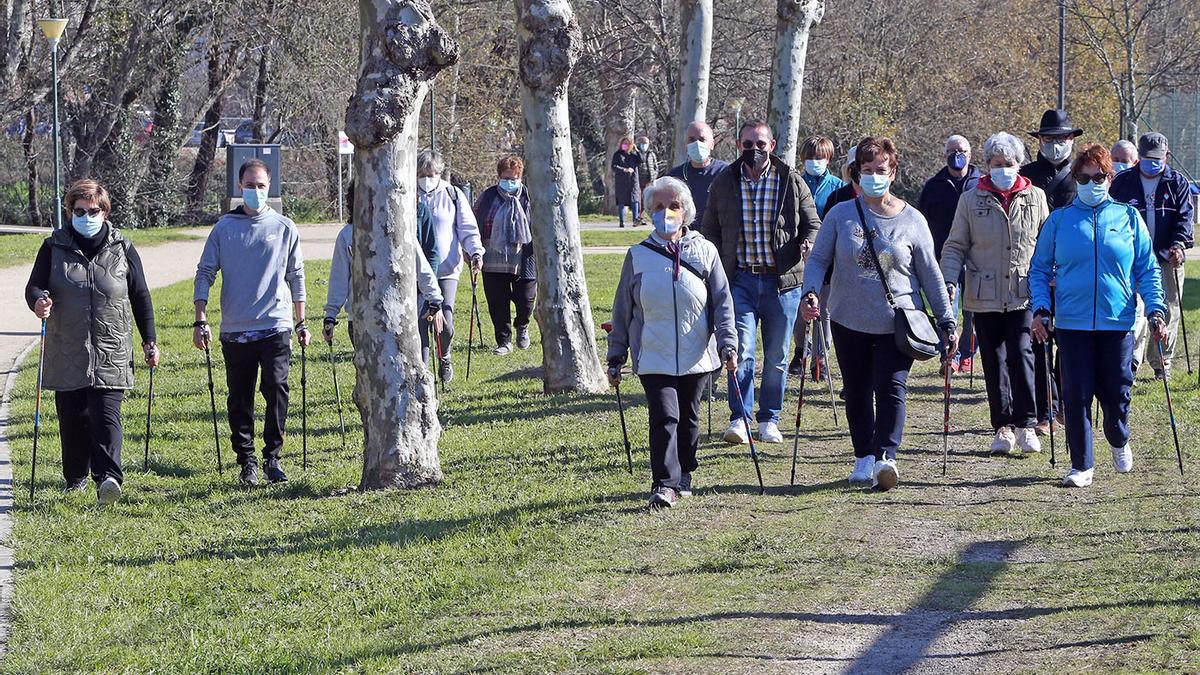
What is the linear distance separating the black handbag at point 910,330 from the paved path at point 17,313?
4488 millimetres

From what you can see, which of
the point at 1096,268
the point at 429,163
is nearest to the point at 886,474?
the point at 1096,268

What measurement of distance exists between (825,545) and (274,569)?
Answer: 8.21 ft

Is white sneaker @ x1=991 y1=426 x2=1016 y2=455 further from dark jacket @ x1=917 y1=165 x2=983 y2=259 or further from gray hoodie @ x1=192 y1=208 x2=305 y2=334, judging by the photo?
gray hoodie @ x1=192 y1=208 x2=305 y2=334

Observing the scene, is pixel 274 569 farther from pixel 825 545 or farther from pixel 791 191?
pixel 791 191

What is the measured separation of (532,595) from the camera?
278 inches

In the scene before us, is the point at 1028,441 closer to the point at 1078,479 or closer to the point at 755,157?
the point at 1078,479

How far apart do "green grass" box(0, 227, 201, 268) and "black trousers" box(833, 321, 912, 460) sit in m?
20.1

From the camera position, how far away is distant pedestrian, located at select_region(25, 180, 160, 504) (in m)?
9.41

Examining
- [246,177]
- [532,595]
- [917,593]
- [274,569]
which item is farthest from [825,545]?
[246,177]

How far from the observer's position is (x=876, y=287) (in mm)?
9023

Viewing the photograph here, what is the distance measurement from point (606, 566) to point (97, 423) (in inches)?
138

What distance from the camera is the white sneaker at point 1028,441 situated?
10398 millimetres

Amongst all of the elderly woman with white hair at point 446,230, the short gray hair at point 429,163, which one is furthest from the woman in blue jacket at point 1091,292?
the short gray hair at point 429,163

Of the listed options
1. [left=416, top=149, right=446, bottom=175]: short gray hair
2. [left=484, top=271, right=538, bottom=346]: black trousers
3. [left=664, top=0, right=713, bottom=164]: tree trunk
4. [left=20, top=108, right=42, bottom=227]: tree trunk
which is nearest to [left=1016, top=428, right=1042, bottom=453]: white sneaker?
[left=664, top=0, right=713, bottom=164]: tree trunk
